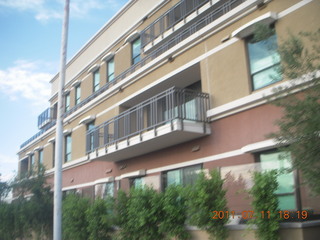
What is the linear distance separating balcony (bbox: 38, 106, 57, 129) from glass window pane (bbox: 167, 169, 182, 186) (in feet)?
52.3

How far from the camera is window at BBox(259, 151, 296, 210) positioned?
8.54 meters

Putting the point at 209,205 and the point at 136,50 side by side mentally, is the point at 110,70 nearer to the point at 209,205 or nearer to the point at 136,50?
the point at 136,50

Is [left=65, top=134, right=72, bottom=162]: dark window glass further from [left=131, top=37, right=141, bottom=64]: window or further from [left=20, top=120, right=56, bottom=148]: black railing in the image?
[left=131, top=37, right=141, bottom=64]: window

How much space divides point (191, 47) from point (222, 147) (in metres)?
4.16

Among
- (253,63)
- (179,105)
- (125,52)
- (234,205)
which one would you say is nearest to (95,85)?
(125,52)

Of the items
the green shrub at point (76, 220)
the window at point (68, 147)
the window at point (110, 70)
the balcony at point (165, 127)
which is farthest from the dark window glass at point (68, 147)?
the green shrub at point (76, 220)

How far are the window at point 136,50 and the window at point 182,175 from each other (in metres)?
7.08

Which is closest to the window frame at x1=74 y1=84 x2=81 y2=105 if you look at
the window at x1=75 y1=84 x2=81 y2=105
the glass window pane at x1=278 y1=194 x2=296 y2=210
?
the window at x1=75 y1=84 x2=81 y2=105

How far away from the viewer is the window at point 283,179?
8.54 meters

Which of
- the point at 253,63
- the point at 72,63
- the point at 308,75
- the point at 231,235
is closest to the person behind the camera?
the point at 308,75

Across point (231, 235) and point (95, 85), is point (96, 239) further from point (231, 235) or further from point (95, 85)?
point (95, 85)

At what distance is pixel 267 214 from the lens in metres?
7.89

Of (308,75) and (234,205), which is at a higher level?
(308,75)

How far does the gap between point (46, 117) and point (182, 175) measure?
18.9m
